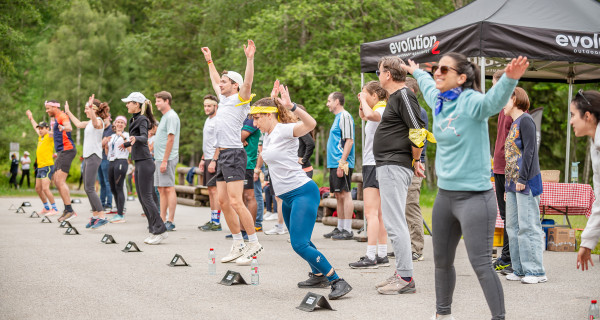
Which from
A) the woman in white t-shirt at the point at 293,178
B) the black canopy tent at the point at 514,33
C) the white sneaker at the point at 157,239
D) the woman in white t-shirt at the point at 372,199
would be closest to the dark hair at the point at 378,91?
the woman in white t-shirt at the point at 372,199

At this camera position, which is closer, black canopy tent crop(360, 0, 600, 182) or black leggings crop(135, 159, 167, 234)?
black canopy tent crop(360, 0, 600, 182)

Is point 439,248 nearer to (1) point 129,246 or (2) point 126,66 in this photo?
(1) point 129,246

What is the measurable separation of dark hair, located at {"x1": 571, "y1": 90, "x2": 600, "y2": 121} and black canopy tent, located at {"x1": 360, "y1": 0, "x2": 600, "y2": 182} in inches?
113

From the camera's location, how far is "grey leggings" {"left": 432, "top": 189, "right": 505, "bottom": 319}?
4.22 meters

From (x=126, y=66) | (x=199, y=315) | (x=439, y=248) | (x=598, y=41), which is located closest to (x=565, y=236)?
(x=598, y=41)

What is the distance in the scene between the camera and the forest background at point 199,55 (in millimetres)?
24766

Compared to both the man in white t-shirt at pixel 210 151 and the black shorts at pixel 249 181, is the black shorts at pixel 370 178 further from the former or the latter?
the man in white t-shirt at pixel 210 151

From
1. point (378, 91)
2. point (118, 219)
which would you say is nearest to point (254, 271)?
point (378, 91)

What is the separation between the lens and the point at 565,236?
8.95 m

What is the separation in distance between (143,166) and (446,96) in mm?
6023

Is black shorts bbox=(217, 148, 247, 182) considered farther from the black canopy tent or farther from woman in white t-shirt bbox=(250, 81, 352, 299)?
the black canopy tent

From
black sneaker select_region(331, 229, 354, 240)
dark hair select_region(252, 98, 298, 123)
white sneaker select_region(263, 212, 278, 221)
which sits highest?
dark hair select_region(252, 98, 298, 123)

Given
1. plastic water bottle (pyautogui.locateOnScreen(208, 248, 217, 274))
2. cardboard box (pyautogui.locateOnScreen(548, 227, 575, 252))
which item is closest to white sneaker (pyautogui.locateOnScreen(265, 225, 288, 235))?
plastic water bottle (pyautogui.locateOnScreen(208, 248, 217, 274))

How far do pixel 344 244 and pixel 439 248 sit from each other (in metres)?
5.26
